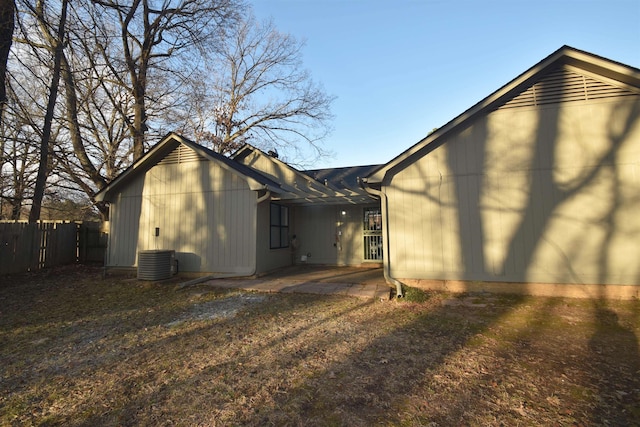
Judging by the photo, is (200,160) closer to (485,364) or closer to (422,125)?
(485,364)

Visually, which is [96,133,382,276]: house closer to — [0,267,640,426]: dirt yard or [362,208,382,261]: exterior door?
[362,208,382,261]: exterior door

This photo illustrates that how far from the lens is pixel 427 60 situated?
10.6 m

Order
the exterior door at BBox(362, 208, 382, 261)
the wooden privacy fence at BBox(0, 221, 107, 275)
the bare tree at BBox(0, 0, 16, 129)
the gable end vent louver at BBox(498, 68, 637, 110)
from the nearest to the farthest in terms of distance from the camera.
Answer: the bare tree at BBox(0, 0, 16, 129), the gable end vent louver at BBox(498, 68, 637, 110), the wooden privacy fence at BBox(0, 221, 107, 275), the exterior door at BBox(362, 208, 382, 261)

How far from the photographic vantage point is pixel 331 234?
465 inches

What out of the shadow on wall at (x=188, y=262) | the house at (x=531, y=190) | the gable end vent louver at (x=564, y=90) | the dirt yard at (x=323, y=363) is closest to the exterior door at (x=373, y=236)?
the house at (x=531, y=190)

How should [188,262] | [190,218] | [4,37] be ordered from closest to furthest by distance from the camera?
[4,37] → [188,262] → [190,218]

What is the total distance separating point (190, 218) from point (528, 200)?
9027 millimetres

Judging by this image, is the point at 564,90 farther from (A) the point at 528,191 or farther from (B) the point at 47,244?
(B) the point at 47,244

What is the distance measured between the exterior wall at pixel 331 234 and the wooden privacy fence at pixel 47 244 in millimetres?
8463

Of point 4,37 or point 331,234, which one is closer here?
point 4,37

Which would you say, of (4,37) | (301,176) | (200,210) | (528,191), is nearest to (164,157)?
(200,210)

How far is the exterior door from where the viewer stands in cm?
1137

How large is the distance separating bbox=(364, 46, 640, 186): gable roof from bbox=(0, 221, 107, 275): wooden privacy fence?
1137 centimetres

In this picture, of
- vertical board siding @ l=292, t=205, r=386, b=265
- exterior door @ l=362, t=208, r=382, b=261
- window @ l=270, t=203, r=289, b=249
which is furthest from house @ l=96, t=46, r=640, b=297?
vertical board siding @ l=292, t=205, r=386, b=265
